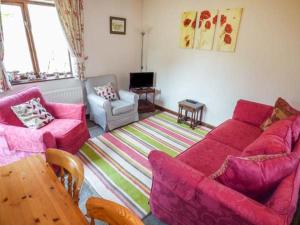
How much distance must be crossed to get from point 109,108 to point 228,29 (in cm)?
226

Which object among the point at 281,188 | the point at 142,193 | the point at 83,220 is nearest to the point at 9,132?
the point at 142,193

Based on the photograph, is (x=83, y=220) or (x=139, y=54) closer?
(x=83, y=220)

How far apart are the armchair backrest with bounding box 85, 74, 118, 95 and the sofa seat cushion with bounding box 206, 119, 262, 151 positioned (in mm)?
2230

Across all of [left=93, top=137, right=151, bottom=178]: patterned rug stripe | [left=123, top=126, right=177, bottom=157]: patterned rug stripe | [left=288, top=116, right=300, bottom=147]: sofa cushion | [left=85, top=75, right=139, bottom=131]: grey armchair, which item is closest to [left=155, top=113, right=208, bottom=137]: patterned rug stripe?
[left=85, top=75, right=139, bottom=131]: grey armchair

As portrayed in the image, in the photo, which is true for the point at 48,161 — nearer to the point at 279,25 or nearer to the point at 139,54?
the point at 279,25

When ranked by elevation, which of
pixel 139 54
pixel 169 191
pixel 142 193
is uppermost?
pixel 139 54

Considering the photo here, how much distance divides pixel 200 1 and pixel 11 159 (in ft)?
11.7

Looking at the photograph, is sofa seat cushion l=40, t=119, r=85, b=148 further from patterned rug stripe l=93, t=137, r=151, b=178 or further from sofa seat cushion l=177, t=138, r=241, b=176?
sofa seat cushion l=177, t=138, r=241, b=176

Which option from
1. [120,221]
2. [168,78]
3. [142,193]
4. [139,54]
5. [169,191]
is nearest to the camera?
[120,221]

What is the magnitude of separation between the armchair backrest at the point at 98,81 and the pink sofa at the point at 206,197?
225cm

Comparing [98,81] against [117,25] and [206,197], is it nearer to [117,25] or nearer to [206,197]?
[117,25]

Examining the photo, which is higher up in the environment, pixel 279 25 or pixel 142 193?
pixel 279 25

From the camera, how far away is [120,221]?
0.77m

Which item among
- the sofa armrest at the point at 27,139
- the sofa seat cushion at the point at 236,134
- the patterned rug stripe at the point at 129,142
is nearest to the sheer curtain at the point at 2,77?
the sofa armrest at the point at 27,139
